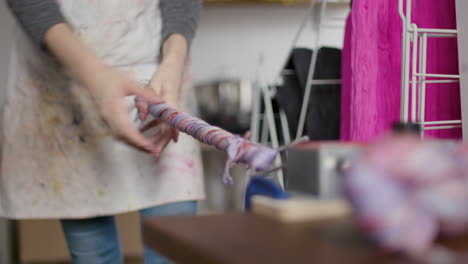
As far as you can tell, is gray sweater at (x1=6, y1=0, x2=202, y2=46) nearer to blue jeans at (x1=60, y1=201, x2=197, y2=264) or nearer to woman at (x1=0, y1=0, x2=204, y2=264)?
woman at (x1=0, y1=0, x2=204, y2=264)

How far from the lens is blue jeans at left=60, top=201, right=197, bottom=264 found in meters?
0.96

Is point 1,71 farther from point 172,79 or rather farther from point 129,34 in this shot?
point 172,79

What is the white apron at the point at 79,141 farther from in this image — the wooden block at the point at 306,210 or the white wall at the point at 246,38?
the white wall at the point at 246,38

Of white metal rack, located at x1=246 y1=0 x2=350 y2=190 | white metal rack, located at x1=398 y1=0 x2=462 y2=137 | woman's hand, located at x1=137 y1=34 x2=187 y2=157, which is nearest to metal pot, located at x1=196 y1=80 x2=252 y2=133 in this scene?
white metal rack, located at x1=246 y1=0 x2=350 y2=190

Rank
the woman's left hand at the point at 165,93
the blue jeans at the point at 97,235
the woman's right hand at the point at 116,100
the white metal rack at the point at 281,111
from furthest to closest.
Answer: the white metal rack at the point at 281,111
the blue jeans at the point at 97,235
the woman's left hand at the point at 165,93
the woman's right hand at the point at 116,100

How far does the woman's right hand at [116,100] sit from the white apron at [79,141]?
28cm

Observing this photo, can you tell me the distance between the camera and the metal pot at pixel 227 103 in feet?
7.89

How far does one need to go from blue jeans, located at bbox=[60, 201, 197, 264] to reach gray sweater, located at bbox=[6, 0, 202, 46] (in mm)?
293

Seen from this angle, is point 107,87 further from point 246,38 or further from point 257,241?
point 246,38

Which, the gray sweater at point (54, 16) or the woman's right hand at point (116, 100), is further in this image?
the gray sweater at point (54, 16)

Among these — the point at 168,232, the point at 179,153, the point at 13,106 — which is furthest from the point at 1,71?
the point at 168,232

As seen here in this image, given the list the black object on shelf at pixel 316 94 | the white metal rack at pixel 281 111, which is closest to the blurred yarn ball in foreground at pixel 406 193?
the white metal rack at pixel 281 111

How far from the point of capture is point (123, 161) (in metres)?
1.00

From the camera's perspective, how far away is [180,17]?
97 cm
